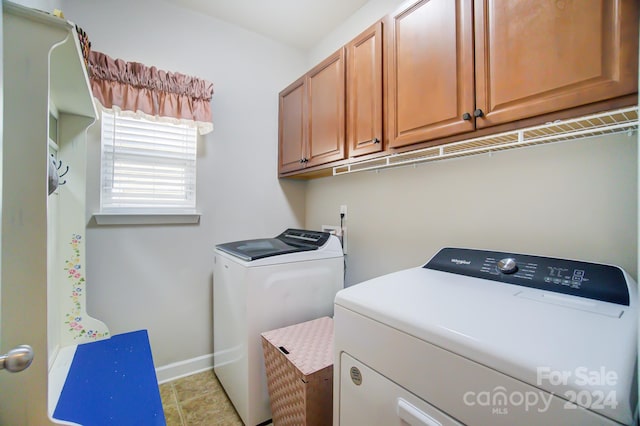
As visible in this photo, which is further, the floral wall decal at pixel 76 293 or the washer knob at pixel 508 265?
the floral wall decal at pixel 76 293

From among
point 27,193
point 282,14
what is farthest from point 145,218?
point 282,14

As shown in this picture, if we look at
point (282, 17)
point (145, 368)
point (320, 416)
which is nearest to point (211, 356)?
point (145, 368)

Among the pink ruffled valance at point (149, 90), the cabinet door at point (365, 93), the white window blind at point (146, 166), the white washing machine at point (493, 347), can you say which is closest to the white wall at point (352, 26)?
the cabinet door at point (365, 93)

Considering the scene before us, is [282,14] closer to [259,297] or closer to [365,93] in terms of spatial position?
[365,93]

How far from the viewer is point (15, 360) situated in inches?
21.1

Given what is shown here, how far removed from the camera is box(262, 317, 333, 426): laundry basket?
47.8 inches

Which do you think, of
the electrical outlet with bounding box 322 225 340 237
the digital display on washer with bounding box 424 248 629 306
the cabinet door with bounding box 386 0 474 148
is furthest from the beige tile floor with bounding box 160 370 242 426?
the cabinet door with bounding box 386 0 474 148

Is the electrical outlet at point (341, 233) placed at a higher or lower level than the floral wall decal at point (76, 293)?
higher

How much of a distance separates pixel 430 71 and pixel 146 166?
1.91m

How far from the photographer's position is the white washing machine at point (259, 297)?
5.18 ft

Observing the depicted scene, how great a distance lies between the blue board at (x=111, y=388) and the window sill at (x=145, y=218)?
2.48 feet

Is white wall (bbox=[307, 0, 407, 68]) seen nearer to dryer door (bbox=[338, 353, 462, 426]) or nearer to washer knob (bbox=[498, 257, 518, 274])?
washer knob (bbox=[498, 257, 518, 274])

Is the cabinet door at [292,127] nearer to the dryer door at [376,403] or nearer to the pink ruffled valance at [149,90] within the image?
the pink ruffled valance at [149,90]

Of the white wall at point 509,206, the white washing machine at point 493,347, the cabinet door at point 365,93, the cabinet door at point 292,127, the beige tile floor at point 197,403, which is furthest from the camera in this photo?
the cabinet door at point 292,127
